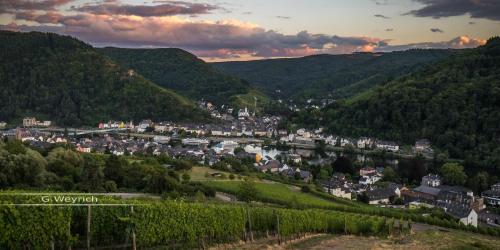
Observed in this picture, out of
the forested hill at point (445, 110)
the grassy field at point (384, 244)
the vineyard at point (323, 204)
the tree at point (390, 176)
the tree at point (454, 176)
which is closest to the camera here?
the grassy field at point (384, 244)

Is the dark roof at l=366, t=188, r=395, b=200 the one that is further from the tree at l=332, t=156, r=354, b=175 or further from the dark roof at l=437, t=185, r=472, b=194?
the tree at l=332, t=156, r=354, b=175

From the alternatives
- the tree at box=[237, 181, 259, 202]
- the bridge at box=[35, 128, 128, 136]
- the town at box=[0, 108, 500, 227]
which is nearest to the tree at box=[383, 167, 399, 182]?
the town at box=[0, 108, 500, 227]

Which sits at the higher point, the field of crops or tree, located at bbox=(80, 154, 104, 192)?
tree, located at bbox=(80, 154, 104, 192)

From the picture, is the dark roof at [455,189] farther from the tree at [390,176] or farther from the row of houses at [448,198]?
the tree at [390,176]

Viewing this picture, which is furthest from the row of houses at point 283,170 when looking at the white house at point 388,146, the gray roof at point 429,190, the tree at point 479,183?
the white house at point 388,146

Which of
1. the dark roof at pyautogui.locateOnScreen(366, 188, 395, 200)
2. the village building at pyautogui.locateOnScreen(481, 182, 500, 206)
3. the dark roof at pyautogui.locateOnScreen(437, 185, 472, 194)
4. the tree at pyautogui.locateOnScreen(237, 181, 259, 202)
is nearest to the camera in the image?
the tree at pyautogui.locateOnScreen(237, 181, 259, 202)

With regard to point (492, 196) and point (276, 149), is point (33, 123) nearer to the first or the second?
point (276, 149)
